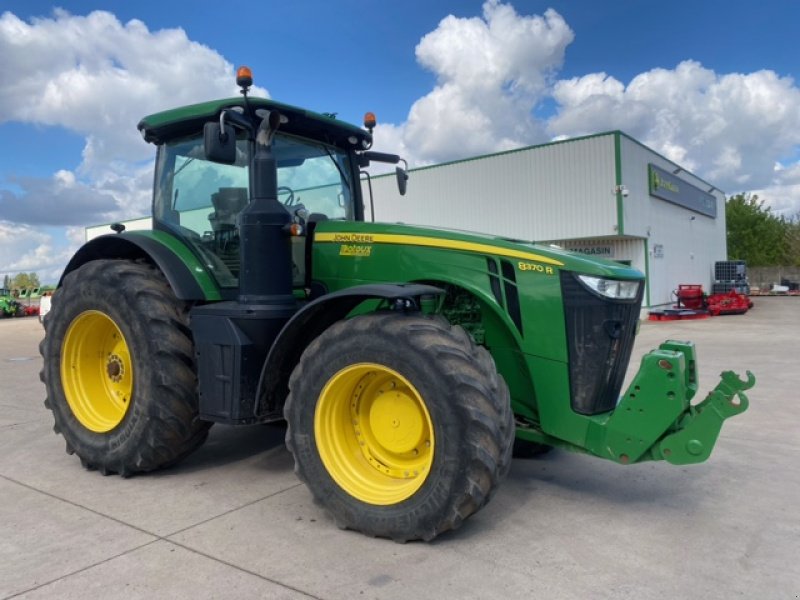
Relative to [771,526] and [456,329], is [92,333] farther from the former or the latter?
[771,526]

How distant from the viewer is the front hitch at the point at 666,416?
333 centimetres

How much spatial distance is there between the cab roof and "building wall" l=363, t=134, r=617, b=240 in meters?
14.4

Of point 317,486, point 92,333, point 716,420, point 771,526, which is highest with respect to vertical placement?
point 92,333

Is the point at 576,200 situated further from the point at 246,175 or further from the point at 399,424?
the point at 399,424

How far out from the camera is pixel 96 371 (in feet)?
16.6

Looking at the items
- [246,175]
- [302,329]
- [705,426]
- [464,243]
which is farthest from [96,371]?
[705,426]

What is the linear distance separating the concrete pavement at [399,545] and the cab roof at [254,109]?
2.52 metres

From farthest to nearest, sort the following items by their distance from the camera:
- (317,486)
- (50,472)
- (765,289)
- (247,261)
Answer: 1. (765,289)
2. (50,472)
3. (247,261)
4. (317,486)

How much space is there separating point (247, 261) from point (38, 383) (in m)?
7.34

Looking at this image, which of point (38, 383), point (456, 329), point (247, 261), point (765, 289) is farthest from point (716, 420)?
point (765, 289)

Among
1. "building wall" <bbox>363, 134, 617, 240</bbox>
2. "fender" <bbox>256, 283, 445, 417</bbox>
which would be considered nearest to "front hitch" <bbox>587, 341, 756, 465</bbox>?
"fender" <bbox>256, 283, 445, 417</bbox>

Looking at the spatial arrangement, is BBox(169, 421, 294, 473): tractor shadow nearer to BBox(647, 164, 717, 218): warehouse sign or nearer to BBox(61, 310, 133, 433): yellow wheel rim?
BBox(61, 310, 133, 433): yellow wheel rim

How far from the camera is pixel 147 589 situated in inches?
116

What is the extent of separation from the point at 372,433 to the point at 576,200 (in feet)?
59.7
